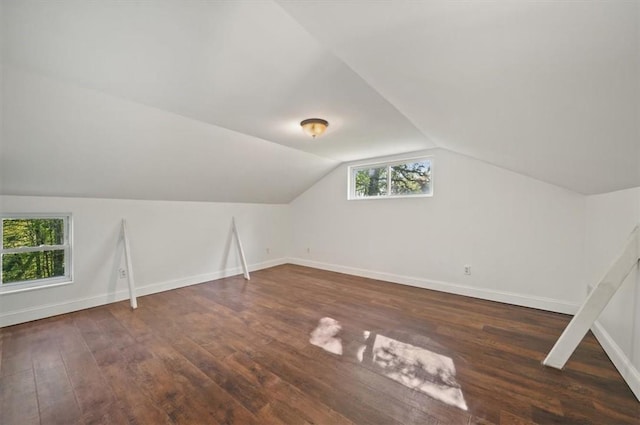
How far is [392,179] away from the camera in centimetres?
453

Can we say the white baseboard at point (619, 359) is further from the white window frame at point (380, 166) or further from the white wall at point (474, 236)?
the white window frame at point (380, 166)

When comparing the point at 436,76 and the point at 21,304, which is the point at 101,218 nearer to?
the point at 21,304

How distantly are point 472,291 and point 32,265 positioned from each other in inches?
223

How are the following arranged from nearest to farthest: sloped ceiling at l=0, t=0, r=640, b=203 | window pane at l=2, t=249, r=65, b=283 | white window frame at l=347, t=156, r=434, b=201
Answer: sloped ceiling at l=0, t=0, r=640, b=203
window pane at l=2, t=249, r=65, b=283
white window frame at l=347, t=156, r=434, b=201

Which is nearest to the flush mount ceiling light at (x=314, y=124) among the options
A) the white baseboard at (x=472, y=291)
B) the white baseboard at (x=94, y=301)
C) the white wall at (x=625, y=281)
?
the white wall at (x=625, y=281)

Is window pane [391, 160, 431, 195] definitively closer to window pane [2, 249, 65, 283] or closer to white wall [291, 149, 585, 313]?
white wall [291, 149, 585, 313]

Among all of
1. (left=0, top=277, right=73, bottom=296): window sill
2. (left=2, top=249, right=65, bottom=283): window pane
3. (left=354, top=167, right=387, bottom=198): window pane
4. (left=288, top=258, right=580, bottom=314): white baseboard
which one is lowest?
(left=288, top=258, right=580, bottom=314): white baseboard

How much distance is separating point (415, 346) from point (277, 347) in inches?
50.1

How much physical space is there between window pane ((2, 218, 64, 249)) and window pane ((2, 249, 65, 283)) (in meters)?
0.13

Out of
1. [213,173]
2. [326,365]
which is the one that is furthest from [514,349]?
[213,173]

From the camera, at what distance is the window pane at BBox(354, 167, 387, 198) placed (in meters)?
4.65

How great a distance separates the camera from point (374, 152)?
4.24 m

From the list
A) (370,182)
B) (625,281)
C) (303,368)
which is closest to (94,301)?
(303,368)

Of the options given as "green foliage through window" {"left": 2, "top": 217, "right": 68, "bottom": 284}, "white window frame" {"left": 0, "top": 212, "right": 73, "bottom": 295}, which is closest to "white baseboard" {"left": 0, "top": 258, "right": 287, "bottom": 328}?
"white window frame" {"left": 0, "top": 212, "right": 73, "bottom": 295}
